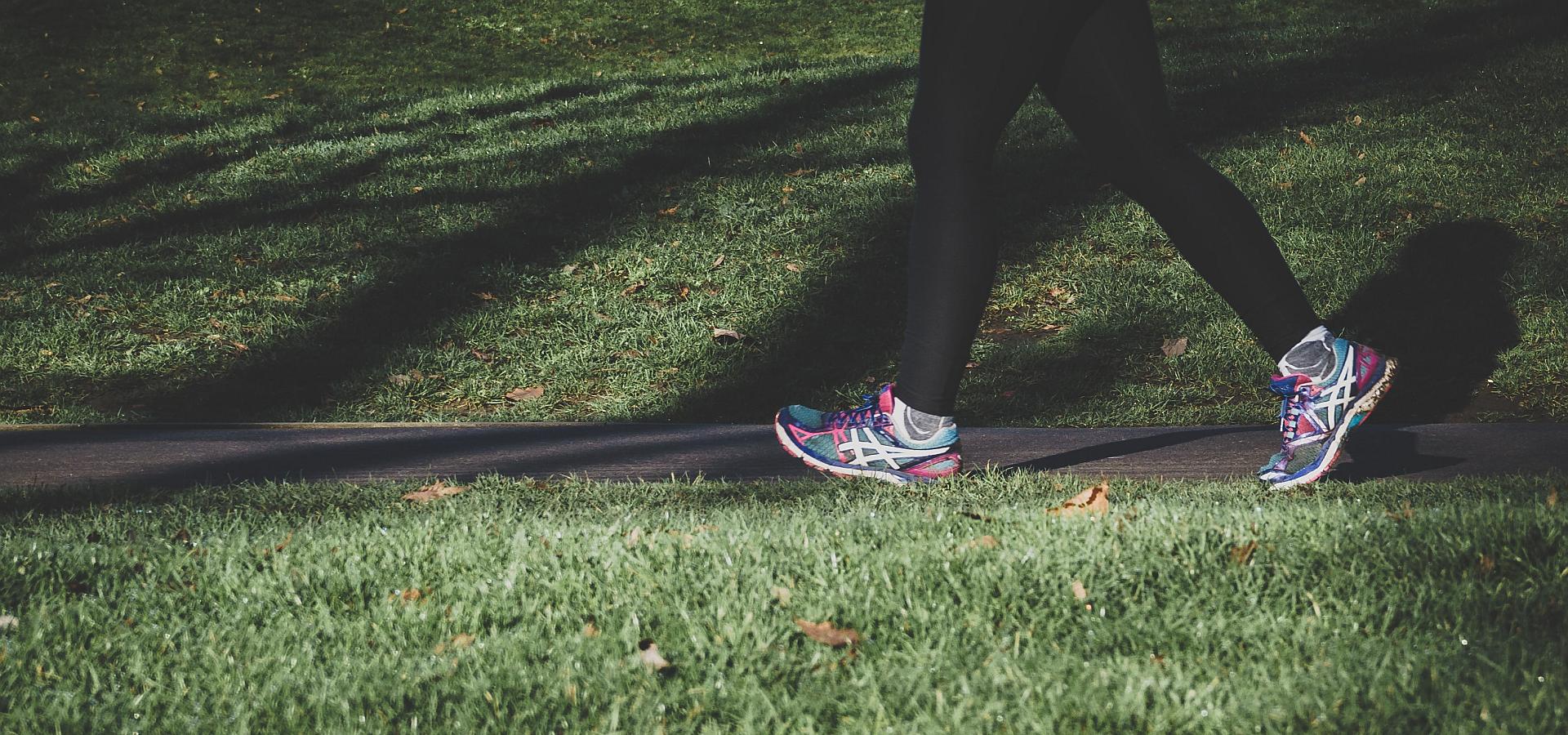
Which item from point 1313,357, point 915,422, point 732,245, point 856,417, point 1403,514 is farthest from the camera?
point 732,245

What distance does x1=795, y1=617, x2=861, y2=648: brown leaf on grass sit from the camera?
2.01m

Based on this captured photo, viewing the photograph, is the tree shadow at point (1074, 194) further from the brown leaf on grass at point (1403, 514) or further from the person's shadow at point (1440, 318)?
the brown leaf on grass at point (1403, 514)

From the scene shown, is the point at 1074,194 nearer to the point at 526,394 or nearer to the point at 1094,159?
the point at 526,394

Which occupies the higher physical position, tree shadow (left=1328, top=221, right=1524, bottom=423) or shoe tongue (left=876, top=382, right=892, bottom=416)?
shoe tongue (left=876, top=382, right=892, bottom=416)

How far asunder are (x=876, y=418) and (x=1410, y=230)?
4.07m

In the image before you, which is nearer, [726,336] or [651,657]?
[651,657]

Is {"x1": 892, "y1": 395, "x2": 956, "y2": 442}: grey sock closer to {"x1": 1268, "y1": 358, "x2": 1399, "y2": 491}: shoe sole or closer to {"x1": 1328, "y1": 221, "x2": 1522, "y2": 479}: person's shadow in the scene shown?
{"x1": 1268, "y1": 358, "x2": 1399, "y2": 491}: shoe sole

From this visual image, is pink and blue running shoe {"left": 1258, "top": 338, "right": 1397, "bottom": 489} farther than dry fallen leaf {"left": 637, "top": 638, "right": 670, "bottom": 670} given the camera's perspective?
Yes

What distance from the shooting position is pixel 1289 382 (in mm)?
2771

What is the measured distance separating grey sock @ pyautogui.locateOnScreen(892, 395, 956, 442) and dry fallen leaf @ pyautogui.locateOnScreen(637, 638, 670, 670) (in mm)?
1014

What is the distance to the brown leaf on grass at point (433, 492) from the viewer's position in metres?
3.19

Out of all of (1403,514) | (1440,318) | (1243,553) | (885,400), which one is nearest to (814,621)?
(1243,553)

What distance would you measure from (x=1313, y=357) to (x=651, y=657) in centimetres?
165

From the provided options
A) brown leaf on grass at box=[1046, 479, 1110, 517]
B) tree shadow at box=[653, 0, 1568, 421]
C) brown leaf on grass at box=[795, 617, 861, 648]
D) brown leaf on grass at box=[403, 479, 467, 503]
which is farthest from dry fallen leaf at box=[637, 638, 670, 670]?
tree shadow at box=[653, 0, 1568, 421]
